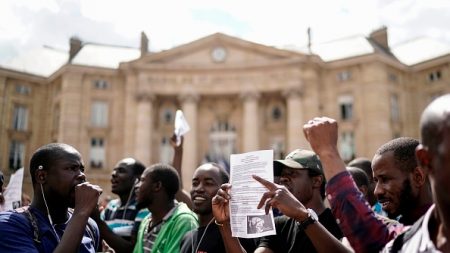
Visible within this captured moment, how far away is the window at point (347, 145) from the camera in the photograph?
3200cm

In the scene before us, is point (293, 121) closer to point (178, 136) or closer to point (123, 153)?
point (123, 153)


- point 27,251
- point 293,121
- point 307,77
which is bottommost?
point 27,251

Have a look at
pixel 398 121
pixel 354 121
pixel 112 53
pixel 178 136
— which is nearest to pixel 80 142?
pixel 112 53

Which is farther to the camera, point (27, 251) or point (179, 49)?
point (179, 49)

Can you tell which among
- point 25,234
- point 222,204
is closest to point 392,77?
point 222,204

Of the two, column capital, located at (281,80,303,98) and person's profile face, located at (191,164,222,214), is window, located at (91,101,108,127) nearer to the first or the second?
column capital, located at (281,80,303,98)

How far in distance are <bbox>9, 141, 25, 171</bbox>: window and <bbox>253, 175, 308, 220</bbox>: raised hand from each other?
121ft

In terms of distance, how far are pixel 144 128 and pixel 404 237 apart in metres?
31.8

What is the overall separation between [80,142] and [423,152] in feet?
114

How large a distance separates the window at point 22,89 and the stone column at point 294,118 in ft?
73.2

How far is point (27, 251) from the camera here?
3068mm

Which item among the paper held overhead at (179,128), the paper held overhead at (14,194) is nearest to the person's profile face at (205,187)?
the paper held overhead at (179,128)

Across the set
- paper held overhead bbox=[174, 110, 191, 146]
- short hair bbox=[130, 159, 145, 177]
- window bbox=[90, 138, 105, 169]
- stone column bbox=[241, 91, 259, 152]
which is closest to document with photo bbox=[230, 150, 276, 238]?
short hair bbox=[130, 159, 145, 177]

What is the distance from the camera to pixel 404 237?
213 cm
